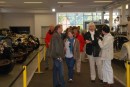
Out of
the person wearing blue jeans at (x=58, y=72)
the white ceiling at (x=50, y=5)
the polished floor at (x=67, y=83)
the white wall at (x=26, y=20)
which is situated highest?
the white ceiling at (x=50, y=5)

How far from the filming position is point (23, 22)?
28.9 m

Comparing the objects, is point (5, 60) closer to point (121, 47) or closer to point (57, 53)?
point (57, 53)

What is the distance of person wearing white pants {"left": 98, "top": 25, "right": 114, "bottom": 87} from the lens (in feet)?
24.9

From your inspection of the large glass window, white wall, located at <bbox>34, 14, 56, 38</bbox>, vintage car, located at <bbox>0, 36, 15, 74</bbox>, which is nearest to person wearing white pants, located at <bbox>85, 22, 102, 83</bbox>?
vintage car, located at <bbox>0, 36, 15, 74</bbox>

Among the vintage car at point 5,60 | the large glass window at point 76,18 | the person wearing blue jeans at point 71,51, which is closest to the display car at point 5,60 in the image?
the vintage car at point 5,60

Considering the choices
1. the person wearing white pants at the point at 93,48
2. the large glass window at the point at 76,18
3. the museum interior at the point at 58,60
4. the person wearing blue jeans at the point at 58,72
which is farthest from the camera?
the large glass window at the point at 76,18

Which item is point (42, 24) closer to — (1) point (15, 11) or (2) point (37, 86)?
(1) point (15, 11)

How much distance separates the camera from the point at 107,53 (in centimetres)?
760

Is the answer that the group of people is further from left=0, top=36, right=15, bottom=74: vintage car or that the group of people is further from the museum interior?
left=0, top=36, right=15, bottom=74: vintage car

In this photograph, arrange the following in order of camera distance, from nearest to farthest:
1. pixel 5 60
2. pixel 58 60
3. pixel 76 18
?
pixel 58 60 → pixel 5 60 → pixel 76 18

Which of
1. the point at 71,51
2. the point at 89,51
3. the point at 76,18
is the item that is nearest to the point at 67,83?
the point at 71,51

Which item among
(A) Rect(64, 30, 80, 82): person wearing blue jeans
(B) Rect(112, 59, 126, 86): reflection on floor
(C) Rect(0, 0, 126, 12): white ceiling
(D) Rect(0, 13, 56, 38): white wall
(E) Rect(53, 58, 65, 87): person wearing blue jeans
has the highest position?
(C) Rect(0, 0, 126, 12): white ceiling

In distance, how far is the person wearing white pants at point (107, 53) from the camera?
760 centimetres

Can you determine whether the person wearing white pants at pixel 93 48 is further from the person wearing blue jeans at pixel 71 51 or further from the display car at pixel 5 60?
the display car at pixel 5 60
